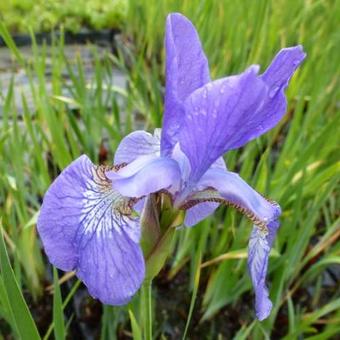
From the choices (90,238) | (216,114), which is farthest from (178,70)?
(90,238)

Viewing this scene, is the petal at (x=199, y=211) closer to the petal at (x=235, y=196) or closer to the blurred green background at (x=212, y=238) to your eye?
the petal at (x=235, y=196)

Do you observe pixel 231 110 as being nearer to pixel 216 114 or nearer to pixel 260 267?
pixel 216 114

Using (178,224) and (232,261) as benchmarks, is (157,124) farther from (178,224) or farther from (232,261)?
(178,224)

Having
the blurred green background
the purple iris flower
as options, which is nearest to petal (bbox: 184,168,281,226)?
the purple iris flower

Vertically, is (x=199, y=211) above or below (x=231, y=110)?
below

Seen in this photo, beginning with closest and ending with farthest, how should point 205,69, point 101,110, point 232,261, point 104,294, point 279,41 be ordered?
point 104,294
point 205,69
point 232,261
point 101,110
point 279,41

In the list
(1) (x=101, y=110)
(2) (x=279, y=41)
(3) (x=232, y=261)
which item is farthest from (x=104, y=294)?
(2) (x=279, y=41)

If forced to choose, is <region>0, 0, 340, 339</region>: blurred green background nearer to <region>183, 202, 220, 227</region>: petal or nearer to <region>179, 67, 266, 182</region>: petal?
<region>183, 202, 220, 227</region>: petal
